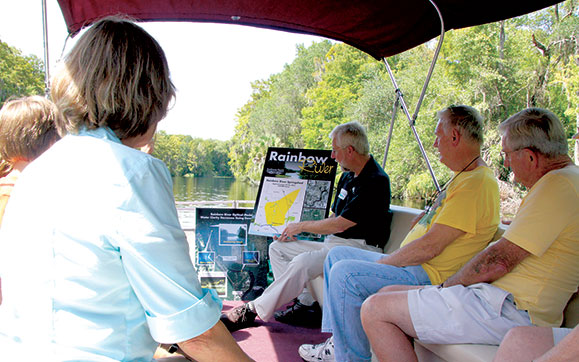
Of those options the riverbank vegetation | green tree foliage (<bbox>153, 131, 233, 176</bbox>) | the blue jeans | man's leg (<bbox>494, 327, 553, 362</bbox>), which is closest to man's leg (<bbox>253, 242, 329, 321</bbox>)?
the blue jeans

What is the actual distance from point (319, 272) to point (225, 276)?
131 cm

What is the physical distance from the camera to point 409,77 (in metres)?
28.9

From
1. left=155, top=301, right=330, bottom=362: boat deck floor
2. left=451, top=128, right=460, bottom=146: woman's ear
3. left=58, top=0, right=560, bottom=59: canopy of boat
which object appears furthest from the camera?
left=58, top=0, right=560, bottom=59: canopy of boat

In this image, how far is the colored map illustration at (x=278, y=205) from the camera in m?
3.90

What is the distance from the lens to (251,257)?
4.10 meters

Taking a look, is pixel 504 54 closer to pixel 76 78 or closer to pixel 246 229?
pixel 246 229

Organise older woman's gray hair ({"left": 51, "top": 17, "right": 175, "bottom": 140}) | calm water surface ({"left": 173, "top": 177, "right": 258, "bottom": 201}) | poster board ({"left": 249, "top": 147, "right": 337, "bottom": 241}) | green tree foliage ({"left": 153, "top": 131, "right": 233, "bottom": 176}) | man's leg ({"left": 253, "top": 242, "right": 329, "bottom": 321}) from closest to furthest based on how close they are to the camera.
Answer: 1. older woman's gray hair ({"left": 51, "top": 17, "right": 175, "bottom": 140})
2. man's leg ({"left": 253, "top": 242, "right": 329, "bottom": 321})
3. poster board ({"left": 249, "top": 147, "right": 337, "bottom": 241})
4. calm water surface ({"left": 173, "top": 177, "right": 258, "bottom": 201})
5. green tree foliage ({"left": 153, "top": 131, "right": 233, "bottom": 176})

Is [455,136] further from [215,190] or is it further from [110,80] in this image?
[215,190]

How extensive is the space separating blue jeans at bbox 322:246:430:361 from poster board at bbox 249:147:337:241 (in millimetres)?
1631

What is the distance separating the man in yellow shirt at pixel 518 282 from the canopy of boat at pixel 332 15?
1519 millimetres

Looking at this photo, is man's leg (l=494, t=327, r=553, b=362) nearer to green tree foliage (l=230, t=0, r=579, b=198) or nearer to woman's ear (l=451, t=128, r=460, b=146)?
woman's ear (l=451, t=128, r=460, b=146)

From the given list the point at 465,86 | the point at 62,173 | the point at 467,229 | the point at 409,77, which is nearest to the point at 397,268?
the point at 467,229

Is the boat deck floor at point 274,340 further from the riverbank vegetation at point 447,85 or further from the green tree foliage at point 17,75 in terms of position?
the green tree foliage at point 17,75

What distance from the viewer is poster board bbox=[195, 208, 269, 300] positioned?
13.3 feet
